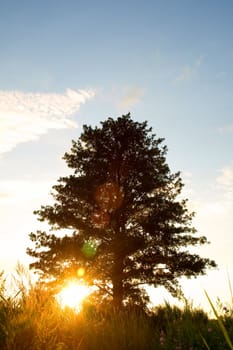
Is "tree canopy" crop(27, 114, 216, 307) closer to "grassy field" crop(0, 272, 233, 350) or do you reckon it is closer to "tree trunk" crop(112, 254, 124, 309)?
"tree trunk" crop(112, 254, 124, 309)

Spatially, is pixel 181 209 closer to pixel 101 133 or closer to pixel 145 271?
pixel 145 271

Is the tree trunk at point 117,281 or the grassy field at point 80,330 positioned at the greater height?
the tree trunk at point 117,281

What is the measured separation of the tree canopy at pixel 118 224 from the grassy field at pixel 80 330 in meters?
10.2

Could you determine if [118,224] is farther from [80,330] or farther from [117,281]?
[80,330]

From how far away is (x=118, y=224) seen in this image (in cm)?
2108

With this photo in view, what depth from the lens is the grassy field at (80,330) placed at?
739 cm

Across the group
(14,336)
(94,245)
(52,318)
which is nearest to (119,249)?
(94,245)

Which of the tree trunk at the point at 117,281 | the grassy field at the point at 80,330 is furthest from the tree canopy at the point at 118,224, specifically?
the grassy field at the point at 80,330

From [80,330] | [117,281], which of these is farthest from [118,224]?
[80,330]

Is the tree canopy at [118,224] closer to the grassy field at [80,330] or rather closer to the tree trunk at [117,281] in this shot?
the tree trunk at [117,281]

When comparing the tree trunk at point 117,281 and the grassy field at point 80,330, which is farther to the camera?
the tree trunk at point 117,281

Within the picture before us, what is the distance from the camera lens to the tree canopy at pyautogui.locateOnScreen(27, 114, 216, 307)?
19.9 metres

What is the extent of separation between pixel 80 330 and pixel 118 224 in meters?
12.3

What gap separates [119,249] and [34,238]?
186 inches
